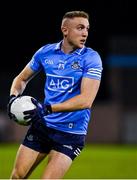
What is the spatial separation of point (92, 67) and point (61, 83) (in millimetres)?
426

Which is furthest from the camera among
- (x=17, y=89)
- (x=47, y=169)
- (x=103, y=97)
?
(x=103, y=97)

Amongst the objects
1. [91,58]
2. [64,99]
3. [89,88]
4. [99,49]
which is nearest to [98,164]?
[64,99]

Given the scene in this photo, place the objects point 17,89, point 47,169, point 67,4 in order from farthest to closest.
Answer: point 67,4 → point 17,89 → point 47,169

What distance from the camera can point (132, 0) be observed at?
1217 inches

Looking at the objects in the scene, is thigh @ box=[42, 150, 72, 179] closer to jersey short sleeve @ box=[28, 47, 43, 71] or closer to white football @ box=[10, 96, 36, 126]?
white football @ box=[10, 96, 36, 126]

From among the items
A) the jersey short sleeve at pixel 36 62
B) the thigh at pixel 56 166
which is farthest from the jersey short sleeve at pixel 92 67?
the thigh at pixel 56 166

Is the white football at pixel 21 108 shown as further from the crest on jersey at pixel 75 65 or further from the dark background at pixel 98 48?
the dark background at pixel 98 48

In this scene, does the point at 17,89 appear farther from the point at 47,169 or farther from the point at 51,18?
the point at 51,18

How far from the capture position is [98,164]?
1958 centimetres

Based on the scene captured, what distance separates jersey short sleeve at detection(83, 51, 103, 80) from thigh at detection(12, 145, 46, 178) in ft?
3.75

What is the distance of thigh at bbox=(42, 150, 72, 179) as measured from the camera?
9.16 metres

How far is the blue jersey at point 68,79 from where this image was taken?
930 cm

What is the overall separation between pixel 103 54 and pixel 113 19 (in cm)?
142

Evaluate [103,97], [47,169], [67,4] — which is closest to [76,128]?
[47,169]
